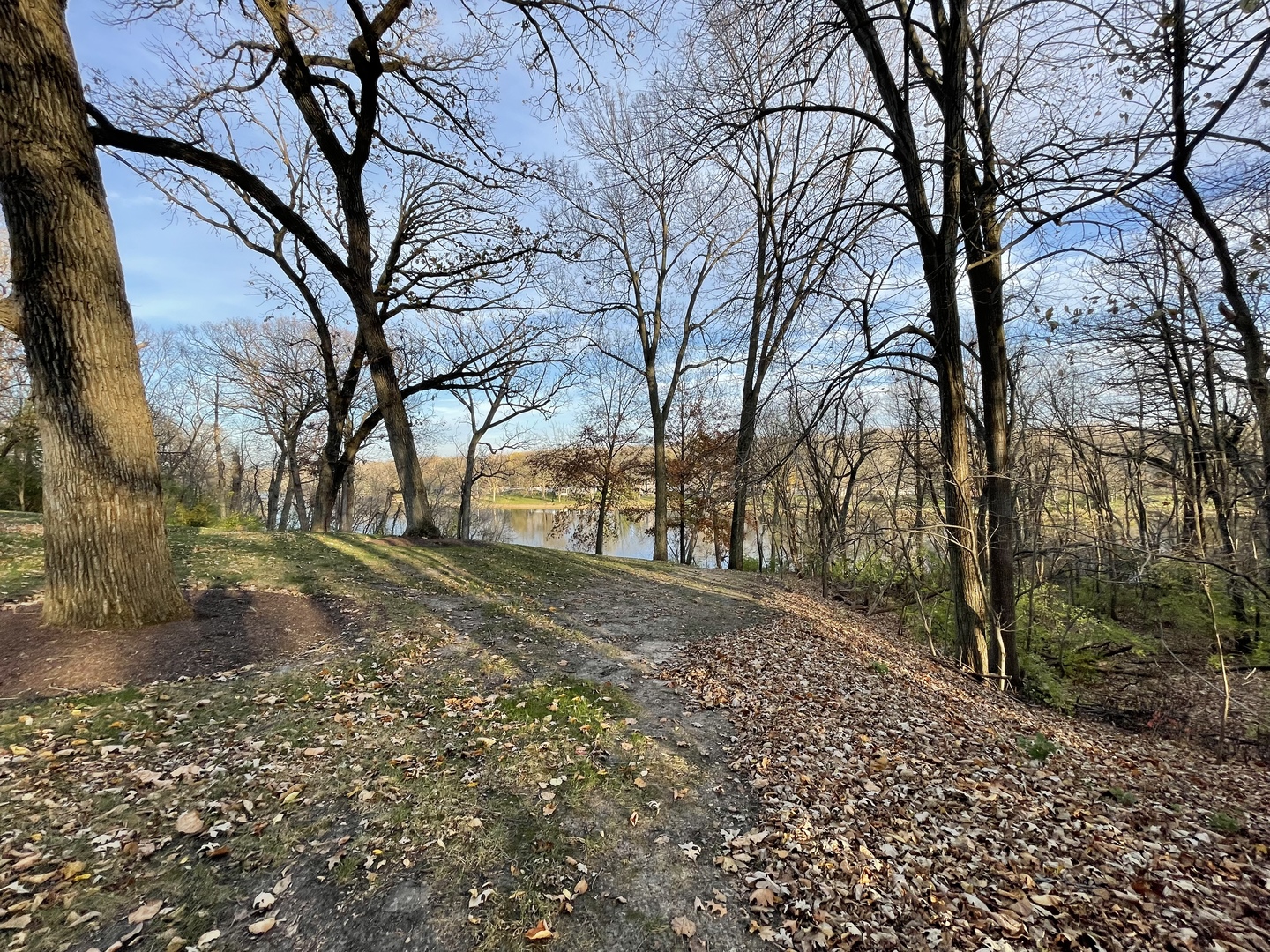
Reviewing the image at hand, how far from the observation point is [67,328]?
13.5 ft

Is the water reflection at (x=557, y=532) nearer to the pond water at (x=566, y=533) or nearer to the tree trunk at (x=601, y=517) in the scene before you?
the pond water at (x=566, y=533)

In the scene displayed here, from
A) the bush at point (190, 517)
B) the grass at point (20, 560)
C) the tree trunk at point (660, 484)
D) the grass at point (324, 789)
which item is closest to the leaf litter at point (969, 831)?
the grass at point (324, 789)

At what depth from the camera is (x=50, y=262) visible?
13.4 feet

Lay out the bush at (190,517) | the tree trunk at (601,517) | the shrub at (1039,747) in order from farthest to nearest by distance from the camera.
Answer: the tree trunk at (601,517) < the bush at (190,517) < the shrub at (1039,747)

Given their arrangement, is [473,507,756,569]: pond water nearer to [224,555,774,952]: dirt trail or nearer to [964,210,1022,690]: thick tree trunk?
[224,555,774,952]: dirt trail

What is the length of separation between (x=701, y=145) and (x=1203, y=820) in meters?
7.52

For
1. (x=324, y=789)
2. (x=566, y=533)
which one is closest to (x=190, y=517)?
(x=324, y=789)

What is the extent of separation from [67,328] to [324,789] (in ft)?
13.9

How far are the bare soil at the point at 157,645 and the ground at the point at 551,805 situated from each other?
0.03 metres

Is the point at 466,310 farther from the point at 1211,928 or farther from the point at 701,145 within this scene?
the point at 1211,928

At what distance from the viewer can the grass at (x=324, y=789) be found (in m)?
2.24

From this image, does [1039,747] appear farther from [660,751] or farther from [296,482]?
[296,482]

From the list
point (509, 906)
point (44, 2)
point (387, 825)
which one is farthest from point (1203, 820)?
point (44, 2)

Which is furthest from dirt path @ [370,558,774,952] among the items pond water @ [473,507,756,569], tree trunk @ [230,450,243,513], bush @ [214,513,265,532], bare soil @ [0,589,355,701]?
tree trunk @ [230,450,243,513]
